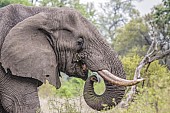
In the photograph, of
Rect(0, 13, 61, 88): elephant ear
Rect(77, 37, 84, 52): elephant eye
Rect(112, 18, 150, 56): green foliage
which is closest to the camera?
Rect(0, 13, 61, 88): elephant ear

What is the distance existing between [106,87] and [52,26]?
2.13 ft

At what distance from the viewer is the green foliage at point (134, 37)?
958 inches

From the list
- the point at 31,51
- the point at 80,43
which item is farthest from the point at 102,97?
the point at 31,51

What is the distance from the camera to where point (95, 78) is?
3604 millimetres

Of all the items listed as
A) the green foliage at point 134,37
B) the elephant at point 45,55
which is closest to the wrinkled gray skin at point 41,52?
the elephant at point 45,55

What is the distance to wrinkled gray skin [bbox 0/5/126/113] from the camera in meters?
3.35

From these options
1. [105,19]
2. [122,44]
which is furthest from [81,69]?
[105,19]

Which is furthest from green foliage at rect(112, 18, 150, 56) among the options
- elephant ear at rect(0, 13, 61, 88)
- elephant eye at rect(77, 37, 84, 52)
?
elephant ear at rect(0, 13, 61, 88)

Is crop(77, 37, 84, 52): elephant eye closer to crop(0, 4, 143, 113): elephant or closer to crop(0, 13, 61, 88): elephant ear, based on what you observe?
crop(0, 4, 143, 113): elephant

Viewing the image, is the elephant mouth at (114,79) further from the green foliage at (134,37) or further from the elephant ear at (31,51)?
the green foliage at (134,37)

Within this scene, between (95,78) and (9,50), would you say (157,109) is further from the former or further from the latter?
(9,50)

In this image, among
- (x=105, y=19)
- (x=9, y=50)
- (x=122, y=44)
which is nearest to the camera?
(x=9, y=50)

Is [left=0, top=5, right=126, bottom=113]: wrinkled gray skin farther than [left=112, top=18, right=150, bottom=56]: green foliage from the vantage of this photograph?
No

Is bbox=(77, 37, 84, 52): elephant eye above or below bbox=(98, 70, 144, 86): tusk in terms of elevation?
above
